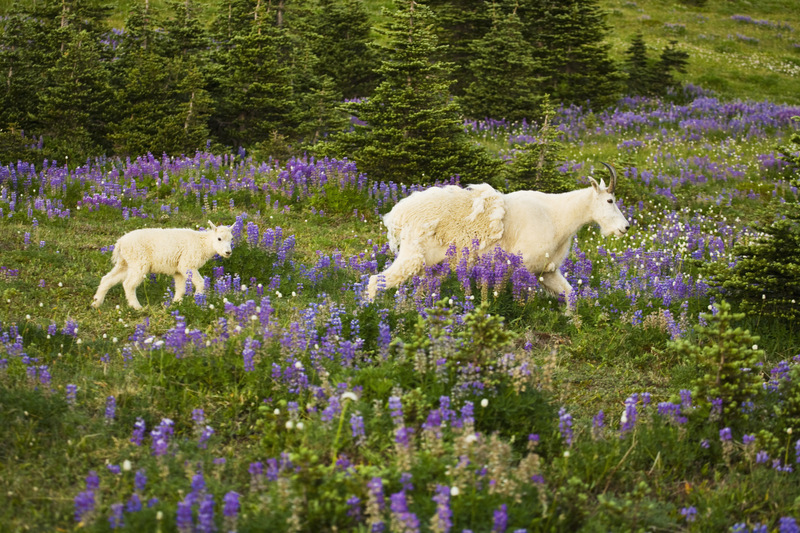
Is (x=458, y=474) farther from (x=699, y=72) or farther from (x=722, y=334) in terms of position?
(x=699, y=72)

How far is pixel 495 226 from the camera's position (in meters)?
8.49

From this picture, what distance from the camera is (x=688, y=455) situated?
5.20m

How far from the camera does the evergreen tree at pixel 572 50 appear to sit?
2469cm

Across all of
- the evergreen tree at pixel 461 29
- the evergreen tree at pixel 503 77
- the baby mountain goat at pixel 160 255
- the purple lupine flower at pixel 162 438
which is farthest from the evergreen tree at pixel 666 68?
the purple lupine flower at pixel 162 438

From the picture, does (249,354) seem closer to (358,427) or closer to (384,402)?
(384,402)

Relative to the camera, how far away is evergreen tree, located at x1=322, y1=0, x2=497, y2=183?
1435 centimetres

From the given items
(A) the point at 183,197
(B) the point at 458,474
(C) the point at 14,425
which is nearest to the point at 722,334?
(B) the point at 458,474

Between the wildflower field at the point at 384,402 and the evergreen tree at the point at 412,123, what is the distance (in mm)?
4679

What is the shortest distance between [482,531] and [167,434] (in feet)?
7.51

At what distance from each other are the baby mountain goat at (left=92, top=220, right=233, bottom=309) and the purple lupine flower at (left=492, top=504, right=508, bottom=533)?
5211 mm

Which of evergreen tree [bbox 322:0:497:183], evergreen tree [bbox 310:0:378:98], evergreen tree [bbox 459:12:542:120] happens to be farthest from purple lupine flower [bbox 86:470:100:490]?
evergreen tree [bbox 310:0:378:98]

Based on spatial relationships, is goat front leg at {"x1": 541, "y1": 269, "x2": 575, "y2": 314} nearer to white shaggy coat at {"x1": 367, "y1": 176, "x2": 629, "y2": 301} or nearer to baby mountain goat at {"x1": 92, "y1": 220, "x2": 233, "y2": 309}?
white shaggy coat at {"x1": 367, "y1": 176, "x2": 629, "y2": 301}

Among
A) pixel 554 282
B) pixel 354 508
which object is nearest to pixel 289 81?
pixel 554 282

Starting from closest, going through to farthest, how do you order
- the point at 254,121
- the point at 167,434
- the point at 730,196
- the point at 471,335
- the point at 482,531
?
the point at 482,531
the point at 167,434
the point at 471,335
the point at 730,196
the point at 254,121
